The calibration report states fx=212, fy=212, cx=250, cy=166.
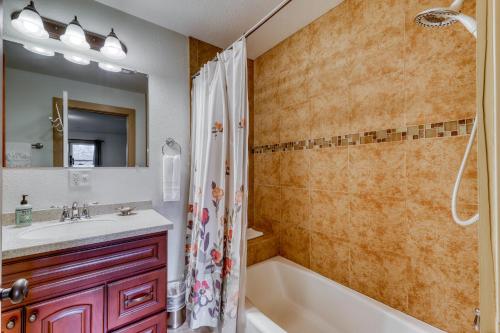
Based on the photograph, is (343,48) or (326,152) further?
(326,152)

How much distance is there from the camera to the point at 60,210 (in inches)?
53.3

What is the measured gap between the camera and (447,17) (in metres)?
0.88

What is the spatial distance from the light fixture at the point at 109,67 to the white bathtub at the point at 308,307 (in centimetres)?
190

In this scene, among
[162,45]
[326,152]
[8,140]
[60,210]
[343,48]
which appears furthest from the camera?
[162,45]

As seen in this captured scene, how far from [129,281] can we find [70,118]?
3.72 ft

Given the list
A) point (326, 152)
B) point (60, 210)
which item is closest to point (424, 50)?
point (326, 152)

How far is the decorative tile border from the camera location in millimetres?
1084

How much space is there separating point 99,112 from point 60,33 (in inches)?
21.2

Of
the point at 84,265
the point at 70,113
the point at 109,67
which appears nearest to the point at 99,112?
the point at 70,113

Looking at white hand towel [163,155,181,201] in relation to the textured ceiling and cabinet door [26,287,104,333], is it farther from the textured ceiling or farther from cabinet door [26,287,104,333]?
the textured ceiling

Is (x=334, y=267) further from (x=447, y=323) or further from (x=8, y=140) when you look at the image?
(x=8, y=140)

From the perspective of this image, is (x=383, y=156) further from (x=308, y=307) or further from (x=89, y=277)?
(x=89, y=277)

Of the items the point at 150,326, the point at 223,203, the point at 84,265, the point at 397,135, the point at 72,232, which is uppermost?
the point at 397,135

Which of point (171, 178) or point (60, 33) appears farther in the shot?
point (171, 178)
